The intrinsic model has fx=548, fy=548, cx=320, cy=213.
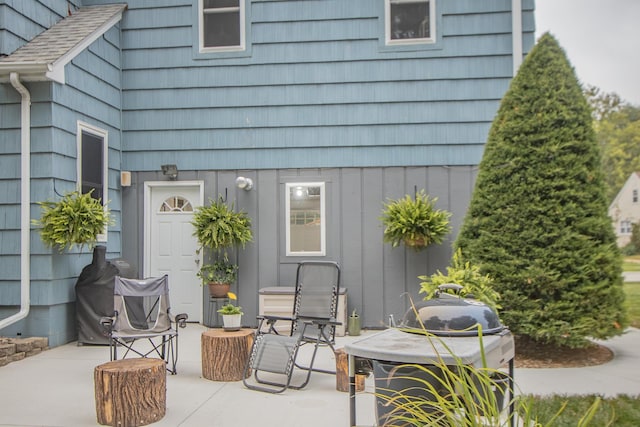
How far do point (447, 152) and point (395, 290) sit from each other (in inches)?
74.0

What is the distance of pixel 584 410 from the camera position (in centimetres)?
373

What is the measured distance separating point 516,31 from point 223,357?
5.20 metres

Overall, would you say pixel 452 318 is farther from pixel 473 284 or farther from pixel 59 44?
pixel 59 44

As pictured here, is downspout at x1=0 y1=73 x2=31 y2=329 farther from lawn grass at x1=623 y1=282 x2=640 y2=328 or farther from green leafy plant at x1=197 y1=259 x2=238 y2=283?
lawn grass at x1=623 y1=282 x2=640 y2=328

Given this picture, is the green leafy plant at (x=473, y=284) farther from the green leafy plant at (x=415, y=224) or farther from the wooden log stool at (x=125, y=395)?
the wooden log stool at (x=125, y=395)

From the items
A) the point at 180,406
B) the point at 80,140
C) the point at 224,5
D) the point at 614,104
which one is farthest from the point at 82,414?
the point at 614,104

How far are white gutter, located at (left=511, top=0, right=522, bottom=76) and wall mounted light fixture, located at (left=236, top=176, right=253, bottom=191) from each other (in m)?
3.62

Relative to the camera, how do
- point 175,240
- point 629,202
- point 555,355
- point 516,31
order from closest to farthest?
point 555,355 < point 516,31 < point 175,240 < point 629,202

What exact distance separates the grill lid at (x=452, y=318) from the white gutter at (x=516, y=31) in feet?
15.5

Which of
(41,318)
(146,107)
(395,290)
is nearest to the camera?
(41,318)

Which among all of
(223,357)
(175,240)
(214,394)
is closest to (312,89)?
(175,240)

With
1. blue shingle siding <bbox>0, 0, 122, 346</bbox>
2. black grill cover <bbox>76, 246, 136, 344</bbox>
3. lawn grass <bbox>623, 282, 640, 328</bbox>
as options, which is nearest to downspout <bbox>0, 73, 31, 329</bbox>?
blue shingle siding <bbox>0, 0, 122, 346</bbox>

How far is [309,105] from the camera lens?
7.18 m

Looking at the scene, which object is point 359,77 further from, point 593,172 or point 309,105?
point 593,172
